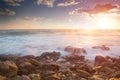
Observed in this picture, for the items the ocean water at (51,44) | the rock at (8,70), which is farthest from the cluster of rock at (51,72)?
the ocean water at (51,44)

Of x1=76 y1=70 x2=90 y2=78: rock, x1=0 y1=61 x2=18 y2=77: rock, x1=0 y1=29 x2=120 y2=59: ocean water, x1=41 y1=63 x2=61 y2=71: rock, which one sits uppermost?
x1=0 y1=61 x2=18 y2=77: rock

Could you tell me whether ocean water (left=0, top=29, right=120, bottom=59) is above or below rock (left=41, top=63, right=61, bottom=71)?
below

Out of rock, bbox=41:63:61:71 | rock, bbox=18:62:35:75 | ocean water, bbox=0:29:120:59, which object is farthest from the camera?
ocean water, bbox=0:29:120:59

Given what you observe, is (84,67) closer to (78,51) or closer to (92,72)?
(92,72)

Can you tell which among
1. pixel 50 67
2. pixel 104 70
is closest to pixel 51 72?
pixel 50 67

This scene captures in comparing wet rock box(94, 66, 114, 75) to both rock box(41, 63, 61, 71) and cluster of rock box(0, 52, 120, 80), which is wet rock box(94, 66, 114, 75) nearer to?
cluster of rock box(0, 52, 120, 80)

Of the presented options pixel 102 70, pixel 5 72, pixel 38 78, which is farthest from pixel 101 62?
pixel 5 72

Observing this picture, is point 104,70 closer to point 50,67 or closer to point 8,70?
point 50,67

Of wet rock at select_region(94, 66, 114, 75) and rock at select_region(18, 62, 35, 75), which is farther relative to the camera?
wet rock at select_region(94, 66, 114, 75)

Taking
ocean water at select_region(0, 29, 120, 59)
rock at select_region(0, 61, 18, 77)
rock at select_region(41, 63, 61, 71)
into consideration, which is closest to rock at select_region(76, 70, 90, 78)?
rock at select_region(41, 63, 61, 71)

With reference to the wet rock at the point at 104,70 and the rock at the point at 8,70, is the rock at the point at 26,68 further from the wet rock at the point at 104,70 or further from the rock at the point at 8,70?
the wet rock at the point at 104,70

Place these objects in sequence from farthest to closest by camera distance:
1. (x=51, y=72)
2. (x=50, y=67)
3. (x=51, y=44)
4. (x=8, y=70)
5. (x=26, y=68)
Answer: (x=51, y=44) < (x=50, y=67) < (x=26, y=68) < (x=51, y=72) < (x=8, y=70)

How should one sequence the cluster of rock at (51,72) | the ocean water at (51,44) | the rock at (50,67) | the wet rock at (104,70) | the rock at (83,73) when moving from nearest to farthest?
the cluster of rock at (51,72) → the rock at (83,73) → the wet rock at (104,70) → the rock at (50,67) → the ocean water at (51,44)

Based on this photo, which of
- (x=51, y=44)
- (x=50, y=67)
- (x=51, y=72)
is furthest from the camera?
(x=51, y=44)
